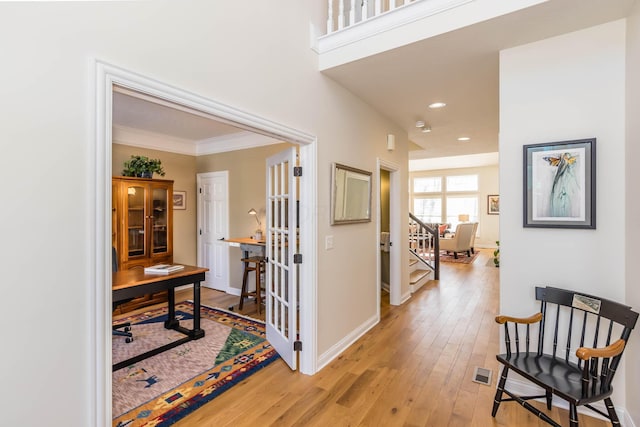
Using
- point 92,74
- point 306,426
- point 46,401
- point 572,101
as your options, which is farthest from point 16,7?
point 572,101

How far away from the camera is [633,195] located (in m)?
1.86

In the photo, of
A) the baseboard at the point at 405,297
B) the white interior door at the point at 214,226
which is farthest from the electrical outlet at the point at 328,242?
the white interior door at the point at 214,226

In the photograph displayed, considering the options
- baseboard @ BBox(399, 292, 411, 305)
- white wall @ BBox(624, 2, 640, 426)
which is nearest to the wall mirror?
baseboard @ BBox(399, 292, 411, 305)

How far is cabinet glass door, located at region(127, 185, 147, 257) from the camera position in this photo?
14.9ft

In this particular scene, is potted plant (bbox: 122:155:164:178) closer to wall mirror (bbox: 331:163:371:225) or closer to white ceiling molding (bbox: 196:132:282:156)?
white ceiling molding (bbox: 196:132:282:156)

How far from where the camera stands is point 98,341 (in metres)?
1.36

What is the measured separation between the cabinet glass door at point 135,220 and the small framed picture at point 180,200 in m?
0.74

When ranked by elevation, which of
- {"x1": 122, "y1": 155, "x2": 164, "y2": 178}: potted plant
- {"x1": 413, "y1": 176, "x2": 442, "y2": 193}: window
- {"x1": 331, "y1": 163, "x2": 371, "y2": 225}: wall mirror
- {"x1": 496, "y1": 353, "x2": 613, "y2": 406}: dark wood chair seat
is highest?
{"x1": 413, "y1": 176, "x2": 442, "y2": 193}: window

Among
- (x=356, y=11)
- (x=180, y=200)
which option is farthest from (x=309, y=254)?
(x=180, y=200)

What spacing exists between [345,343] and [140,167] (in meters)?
3.79

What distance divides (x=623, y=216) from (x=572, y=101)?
820mm

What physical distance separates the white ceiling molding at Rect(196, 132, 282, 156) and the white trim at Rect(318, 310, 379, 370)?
2884mm

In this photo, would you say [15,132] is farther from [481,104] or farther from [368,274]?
[481,104]

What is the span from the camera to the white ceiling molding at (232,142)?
4.93m
